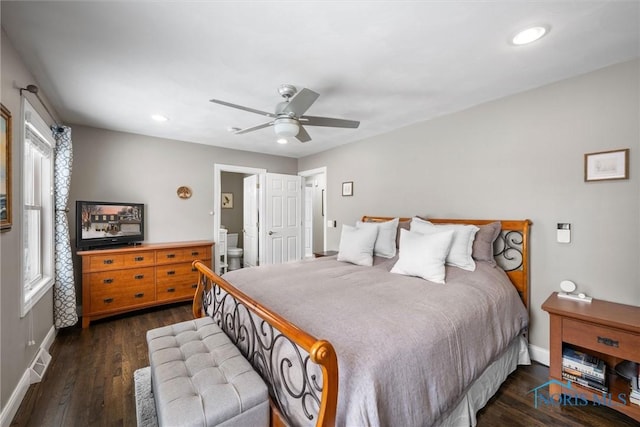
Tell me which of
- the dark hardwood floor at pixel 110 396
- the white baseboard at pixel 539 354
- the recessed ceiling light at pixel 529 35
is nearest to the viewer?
the recessed ceiling light at pixel 529 35

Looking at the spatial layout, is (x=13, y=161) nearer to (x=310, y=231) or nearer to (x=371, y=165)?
(x=371, y=165)

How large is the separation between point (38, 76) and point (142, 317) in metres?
2.81

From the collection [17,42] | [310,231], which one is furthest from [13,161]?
[310,231]

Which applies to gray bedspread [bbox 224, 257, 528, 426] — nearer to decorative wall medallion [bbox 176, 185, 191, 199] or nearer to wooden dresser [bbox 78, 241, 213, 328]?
wooden dresser [bbox 78, 241, 213, 328]

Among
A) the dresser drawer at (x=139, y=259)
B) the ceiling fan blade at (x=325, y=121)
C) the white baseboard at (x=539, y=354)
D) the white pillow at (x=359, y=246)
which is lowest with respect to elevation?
the white baseboard at (x=539, y=354)

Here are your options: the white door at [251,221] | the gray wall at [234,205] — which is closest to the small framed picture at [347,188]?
the white door at [251,221]

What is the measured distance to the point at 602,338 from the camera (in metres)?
1.75

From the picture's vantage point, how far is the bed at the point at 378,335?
1.11 m

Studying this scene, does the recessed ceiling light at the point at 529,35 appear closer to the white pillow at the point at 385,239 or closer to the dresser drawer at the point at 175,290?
the white pillow at the point at 385,239

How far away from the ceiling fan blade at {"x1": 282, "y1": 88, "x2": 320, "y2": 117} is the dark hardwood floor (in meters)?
2.40

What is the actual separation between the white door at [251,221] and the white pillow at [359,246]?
246 cm

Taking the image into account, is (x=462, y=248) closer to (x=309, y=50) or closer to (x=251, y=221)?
(x=309, y=50)

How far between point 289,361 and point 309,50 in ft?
6.31

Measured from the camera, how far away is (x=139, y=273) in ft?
11.4
